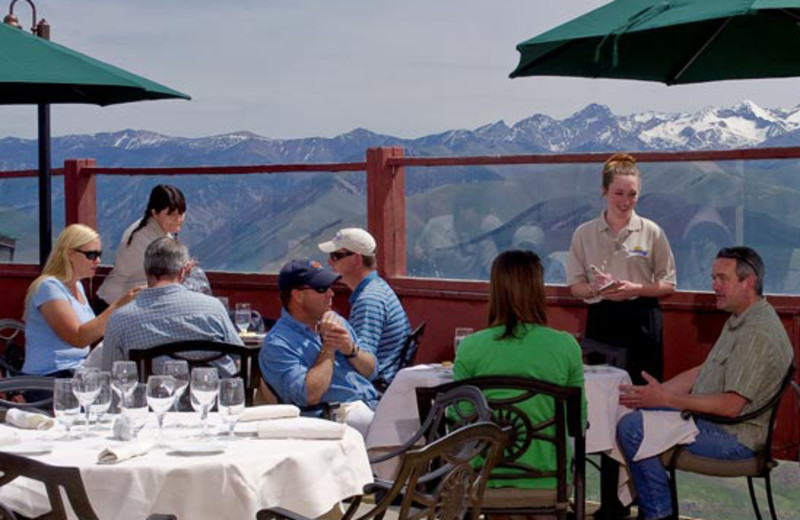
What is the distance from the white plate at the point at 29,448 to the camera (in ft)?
12.3

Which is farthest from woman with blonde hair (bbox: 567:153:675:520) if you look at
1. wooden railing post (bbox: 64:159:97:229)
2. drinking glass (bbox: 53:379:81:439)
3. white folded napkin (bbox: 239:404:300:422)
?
wooden railing post (bbox: 64:159:97:229)

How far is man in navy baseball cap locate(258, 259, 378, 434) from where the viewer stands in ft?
16.4

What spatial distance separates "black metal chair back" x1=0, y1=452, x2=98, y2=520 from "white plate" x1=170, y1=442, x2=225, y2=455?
504 mm

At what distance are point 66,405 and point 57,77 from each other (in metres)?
1.95

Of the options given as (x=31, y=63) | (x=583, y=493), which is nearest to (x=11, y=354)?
(x=31, y=63)

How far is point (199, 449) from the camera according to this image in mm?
3742

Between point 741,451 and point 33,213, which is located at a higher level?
point 33,213

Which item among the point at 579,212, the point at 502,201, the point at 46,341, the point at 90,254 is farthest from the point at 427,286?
the point at 46,341

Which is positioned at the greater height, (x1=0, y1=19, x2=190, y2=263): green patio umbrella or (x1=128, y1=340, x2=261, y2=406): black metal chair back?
(x1=0, y1=19, x2=190, y2=263): green patio umbrella

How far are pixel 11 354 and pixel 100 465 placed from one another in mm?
5070

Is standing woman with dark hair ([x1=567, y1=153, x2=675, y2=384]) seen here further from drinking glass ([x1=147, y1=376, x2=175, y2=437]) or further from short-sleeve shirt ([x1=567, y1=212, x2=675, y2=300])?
drinking glass ([x1=147, y1=376, x2=175, y2=437])

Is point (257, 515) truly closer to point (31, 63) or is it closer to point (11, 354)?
point (31, 63)

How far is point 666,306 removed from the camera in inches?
290

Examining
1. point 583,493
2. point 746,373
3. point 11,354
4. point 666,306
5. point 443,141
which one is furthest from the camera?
point 443,141
